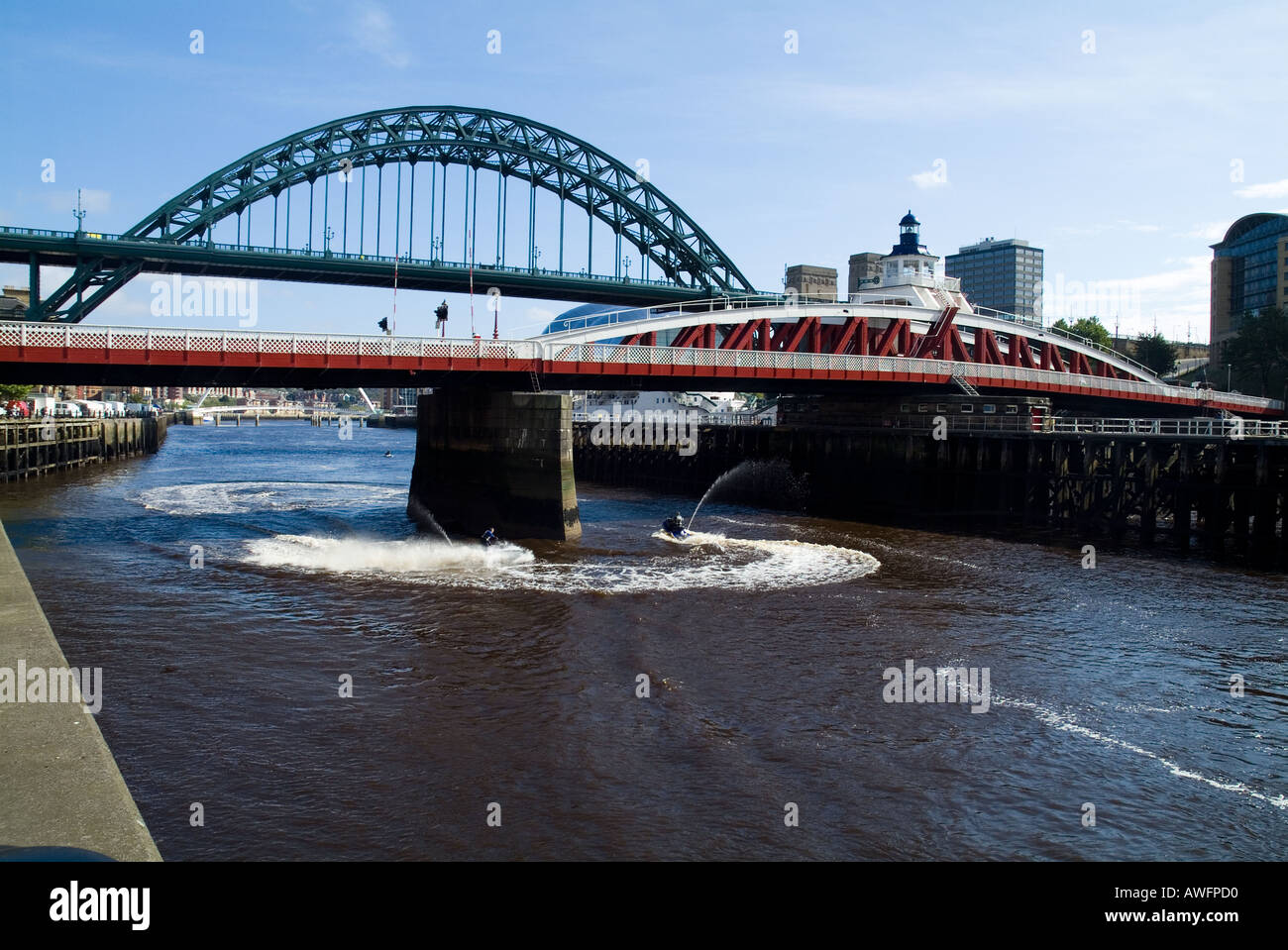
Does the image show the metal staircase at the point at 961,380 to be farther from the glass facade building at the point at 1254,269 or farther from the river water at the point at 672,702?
the glass facade building at the point at 1254,269

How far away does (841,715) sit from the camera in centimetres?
1945

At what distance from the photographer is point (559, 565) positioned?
37.7m

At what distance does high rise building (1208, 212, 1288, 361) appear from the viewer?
179 meters

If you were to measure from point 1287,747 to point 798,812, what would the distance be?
10.7 metres

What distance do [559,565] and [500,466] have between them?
11376 millimetres

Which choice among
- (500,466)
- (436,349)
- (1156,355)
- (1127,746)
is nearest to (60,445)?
(500,466)

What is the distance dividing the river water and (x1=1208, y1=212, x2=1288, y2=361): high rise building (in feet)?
569

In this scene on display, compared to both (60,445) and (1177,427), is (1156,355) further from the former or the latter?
(60,445)

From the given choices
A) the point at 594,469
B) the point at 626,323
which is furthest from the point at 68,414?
the point at 626,323

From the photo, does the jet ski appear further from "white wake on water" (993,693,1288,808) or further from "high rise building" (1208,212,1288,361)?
"high rise building" (1208,212,1288,361)

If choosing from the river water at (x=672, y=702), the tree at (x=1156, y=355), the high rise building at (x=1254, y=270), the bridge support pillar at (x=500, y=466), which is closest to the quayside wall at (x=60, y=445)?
the bridge support pillar at (x=500, y=466)

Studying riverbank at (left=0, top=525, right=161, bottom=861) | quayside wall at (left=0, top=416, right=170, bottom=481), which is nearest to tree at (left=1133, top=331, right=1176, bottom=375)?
quayside wall at (left=0, top=416, right=170, bottom=481)

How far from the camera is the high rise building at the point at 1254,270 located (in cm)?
17862
